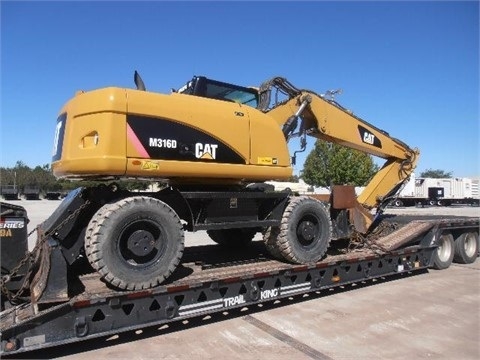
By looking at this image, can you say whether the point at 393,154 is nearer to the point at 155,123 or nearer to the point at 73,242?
the point at 155,123

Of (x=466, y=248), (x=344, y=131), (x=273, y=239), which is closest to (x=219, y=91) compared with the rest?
(x=273, y=239)

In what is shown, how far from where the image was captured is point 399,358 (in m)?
4.84

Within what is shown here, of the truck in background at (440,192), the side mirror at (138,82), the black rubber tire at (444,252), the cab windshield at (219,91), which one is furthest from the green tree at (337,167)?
the side mirror at (138,82)

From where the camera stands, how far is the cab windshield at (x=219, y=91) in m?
6.61

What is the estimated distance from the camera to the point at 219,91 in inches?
268

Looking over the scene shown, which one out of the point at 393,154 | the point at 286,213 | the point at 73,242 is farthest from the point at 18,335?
the point at 393,154

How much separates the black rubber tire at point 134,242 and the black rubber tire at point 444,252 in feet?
22.3

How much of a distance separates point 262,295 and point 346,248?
3.21 metres

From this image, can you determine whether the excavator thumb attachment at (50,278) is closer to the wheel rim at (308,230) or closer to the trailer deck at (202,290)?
the trailer deck at (202,290)

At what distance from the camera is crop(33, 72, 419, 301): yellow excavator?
5.19 metres

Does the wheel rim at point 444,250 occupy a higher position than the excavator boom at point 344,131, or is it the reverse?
the excavator boom at point 344,131

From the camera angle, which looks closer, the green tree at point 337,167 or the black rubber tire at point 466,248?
the black rubber tire at point 466,248

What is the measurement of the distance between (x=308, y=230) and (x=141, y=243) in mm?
2938

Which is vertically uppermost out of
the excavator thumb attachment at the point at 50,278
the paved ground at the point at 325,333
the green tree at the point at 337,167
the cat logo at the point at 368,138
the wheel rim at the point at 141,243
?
the green tree at the point at 337,167
